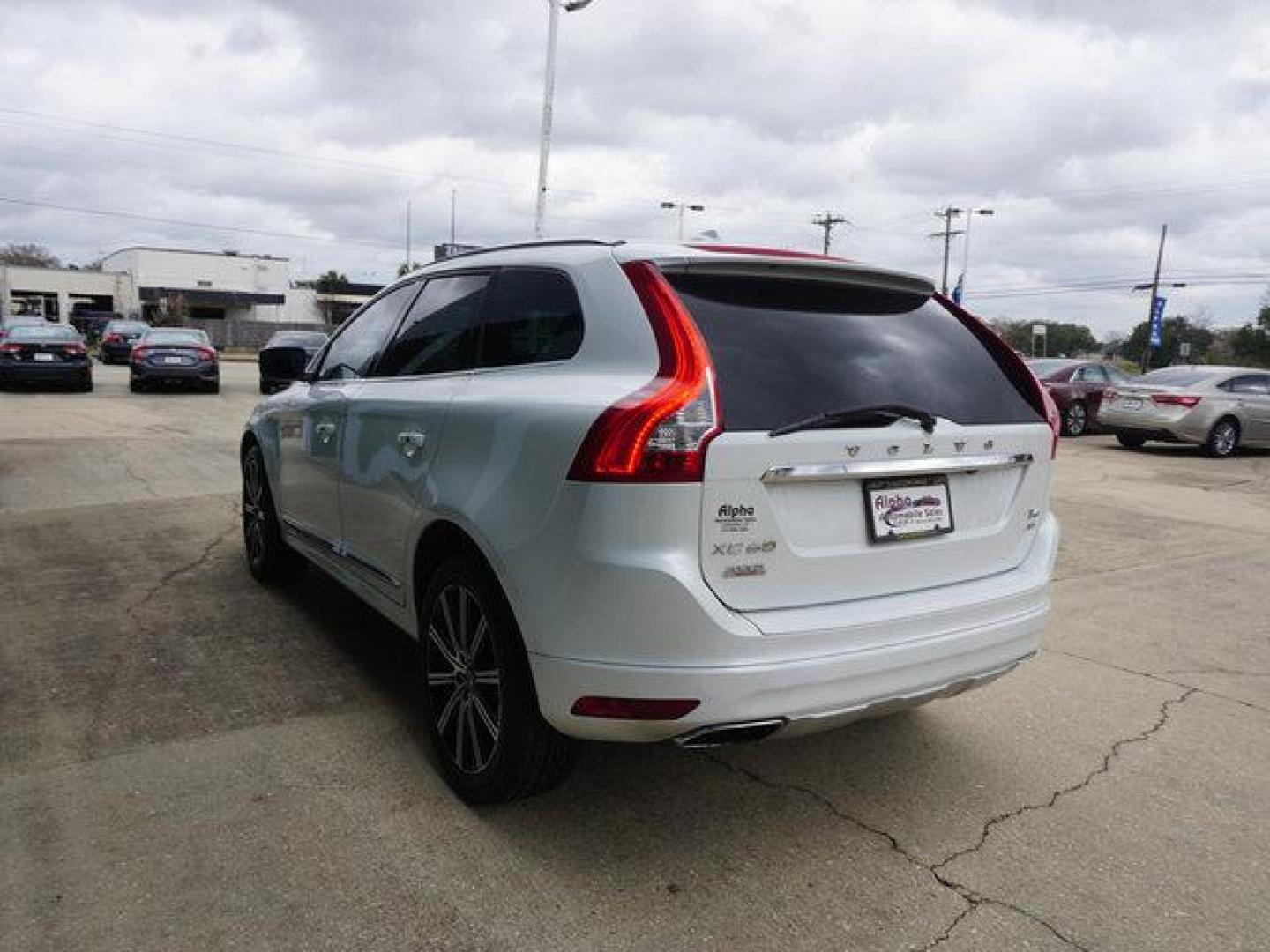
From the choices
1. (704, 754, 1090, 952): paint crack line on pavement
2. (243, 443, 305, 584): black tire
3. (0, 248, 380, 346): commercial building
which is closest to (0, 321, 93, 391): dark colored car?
(243, 443, 305, 584): black tire

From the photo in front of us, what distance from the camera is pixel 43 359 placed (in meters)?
19.4

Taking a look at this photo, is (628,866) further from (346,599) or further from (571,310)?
(346,599)

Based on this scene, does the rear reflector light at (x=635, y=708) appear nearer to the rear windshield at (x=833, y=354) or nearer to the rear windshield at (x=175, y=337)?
the rear windshield at (x=833, y=354)

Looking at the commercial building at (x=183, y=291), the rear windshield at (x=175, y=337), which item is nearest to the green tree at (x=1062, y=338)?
the commercial building at (x=183, y=291)

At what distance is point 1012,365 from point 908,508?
88cm

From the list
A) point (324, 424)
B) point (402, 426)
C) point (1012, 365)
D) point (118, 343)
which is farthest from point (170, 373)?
point (1012, 365)

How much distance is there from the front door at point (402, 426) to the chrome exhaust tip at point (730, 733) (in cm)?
122

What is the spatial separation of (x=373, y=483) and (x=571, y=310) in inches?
49.0

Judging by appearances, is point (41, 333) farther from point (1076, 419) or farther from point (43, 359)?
point (1076, 419)

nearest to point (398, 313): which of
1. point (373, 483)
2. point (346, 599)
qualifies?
point (373, 483)

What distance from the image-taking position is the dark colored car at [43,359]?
63.0 ft

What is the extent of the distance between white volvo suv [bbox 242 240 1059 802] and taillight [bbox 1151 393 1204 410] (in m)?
14.2

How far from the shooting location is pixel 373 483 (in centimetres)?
371

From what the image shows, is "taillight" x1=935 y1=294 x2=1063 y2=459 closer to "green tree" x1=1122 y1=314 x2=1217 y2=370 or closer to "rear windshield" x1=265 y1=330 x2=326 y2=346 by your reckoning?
"rear windshield" x1=265 y1=330 x2=326 y2=346
